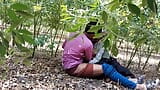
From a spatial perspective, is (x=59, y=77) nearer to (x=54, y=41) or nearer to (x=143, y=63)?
(x=54, y=41)

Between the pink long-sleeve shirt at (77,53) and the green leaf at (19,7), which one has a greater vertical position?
the green leaf at (19,7)

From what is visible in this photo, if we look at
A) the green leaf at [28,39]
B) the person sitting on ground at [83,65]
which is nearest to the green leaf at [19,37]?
the green leaf at [28,39]

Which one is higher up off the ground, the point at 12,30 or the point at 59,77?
the point at 12,30

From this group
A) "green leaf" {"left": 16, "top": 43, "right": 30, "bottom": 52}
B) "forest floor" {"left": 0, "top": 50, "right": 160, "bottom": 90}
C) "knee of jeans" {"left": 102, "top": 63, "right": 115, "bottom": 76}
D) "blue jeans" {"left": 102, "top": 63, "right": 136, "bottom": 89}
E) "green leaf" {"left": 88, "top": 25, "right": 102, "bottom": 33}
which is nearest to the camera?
"green leaf" {"left": 16, "top": 43, "right": 30, "bottom": 52}

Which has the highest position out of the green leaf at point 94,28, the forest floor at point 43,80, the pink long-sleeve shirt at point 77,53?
the green leaf at point 94,28

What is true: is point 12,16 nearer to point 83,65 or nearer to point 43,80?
point 43,80

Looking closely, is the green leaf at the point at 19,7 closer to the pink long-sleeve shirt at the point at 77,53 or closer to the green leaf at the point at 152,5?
the green leaf at the point at 152,5

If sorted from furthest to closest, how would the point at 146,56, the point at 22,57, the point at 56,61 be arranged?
the point at 146,56, the point at 56,61, the point at 22,57

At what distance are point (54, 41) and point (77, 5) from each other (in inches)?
36.2

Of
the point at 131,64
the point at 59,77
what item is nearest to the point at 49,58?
the point at 59,77

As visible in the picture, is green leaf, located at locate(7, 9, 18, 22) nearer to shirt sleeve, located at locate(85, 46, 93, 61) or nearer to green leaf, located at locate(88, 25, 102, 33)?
green leaf, located at locate(88, 25, 102, 33)

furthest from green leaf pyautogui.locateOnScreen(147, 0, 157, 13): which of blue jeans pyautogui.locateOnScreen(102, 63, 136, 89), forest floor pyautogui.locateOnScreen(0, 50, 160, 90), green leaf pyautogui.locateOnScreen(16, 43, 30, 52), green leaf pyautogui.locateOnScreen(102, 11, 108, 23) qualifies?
blue jeans pyautogui.locateOnScreen(102, 63, 136, 89)

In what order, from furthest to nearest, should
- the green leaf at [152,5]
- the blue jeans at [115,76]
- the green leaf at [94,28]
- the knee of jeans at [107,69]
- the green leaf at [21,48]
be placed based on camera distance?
the knee of jeans at [107,69] < the blue jeans at [115,76] < the green leaf at [94,28] < the green leaf at [21,48] < the green leaf at [152,5]

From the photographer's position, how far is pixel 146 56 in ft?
16.6
